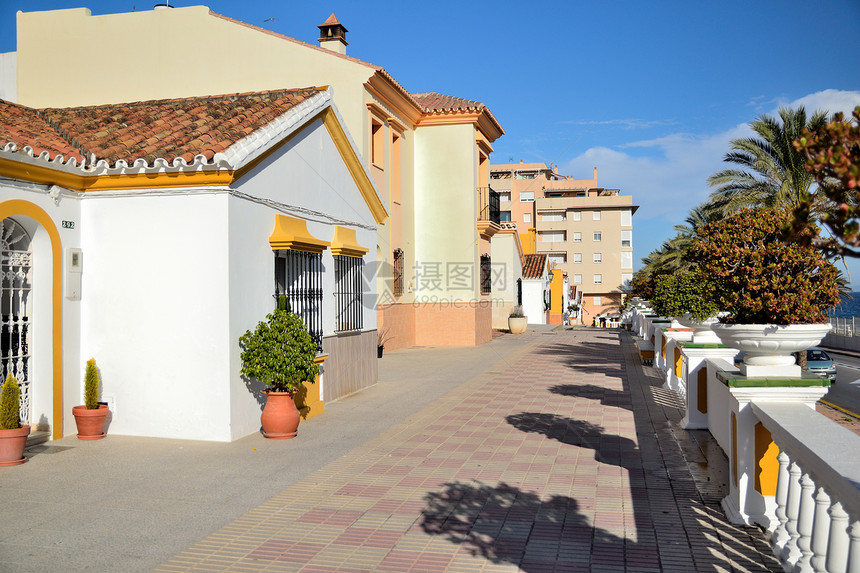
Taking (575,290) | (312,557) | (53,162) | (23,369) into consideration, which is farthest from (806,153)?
(575,290)

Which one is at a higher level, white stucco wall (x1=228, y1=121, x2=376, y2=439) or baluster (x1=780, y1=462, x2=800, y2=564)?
white stucco wall (x1=228, y1=121, x2=376, y2=439)

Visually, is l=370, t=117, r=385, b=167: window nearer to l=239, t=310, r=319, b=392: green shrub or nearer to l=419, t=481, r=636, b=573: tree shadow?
l=239, t=310, r=319, b=392: green shrub

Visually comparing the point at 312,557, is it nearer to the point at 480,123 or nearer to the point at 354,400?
the point at 354,400

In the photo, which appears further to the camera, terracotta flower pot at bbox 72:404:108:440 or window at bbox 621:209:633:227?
window at bbox 621:209:633:227

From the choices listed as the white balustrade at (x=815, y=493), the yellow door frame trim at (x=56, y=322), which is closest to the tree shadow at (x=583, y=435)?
the white balustrade at (x=815, y=493)

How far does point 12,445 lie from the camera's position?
7.05m

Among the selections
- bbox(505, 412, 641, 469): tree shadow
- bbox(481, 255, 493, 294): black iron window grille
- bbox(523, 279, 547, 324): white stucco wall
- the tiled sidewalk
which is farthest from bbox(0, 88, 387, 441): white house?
bbox(523, 279, 547, 324): white stucco wall

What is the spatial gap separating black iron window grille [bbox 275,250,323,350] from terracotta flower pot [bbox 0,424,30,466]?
11.5 ft

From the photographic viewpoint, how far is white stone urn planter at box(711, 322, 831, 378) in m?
5.16

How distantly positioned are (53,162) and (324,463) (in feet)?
15.3

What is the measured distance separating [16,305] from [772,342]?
25.9ft

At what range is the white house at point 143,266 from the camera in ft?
26.4

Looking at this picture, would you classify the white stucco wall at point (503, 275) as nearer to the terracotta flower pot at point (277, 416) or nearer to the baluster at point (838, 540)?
the terracotta flower pot at point (277, 416)

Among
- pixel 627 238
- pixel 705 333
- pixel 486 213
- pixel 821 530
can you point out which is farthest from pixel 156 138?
pixel 627 238
